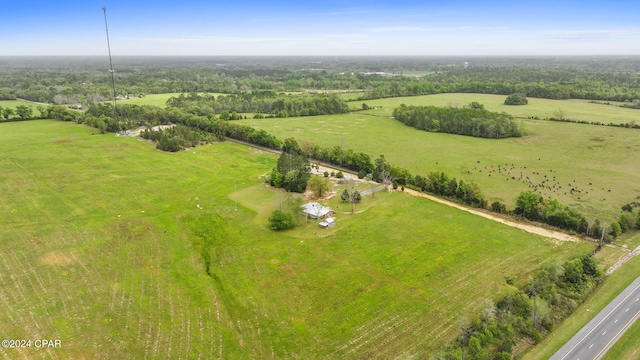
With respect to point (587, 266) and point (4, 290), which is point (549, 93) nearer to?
point (587, 266)

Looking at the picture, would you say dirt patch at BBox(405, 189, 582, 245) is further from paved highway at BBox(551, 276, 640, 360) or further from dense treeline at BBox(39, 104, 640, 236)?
paved highway at BBox(551, 276, 640, 360)

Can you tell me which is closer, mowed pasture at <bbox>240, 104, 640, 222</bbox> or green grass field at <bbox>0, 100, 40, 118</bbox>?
mowed pasture at <bbox>240, 104, 640, 222</bbox>

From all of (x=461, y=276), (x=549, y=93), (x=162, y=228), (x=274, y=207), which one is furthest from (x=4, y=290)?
Result: (x=549, y=93)

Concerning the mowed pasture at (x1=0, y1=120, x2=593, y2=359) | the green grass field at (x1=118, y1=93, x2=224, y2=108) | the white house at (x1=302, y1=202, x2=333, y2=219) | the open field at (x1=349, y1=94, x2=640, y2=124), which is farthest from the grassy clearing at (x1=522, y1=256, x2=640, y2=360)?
the green grass field at (x1=118, y1=93, x2=224, y2=108)

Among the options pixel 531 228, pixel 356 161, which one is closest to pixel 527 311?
pixel 531 228

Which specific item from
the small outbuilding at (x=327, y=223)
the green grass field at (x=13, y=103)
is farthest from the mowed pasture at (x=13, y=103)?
the small outbuilding at (x=327, y=223)

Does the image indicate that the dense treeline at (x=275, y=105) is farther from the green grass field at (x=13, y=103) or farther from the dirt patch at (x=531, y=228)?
the dirt patch at (x=531, y=228)
